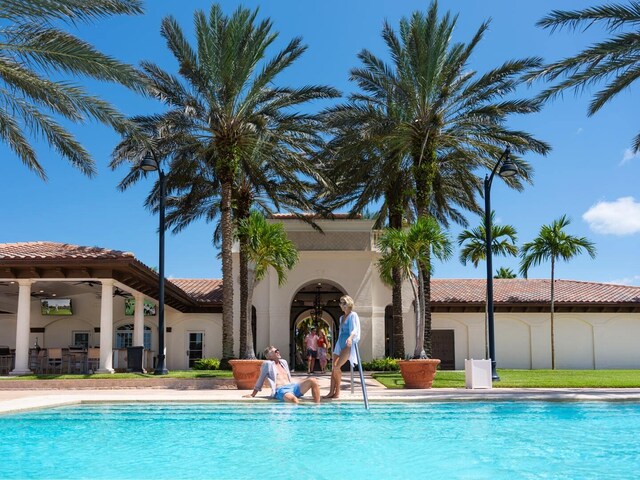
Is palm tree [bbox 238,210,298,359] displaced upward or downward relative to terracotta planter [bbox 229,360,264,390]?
upward

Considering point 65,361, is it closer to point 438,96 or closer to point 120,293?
point 120,293

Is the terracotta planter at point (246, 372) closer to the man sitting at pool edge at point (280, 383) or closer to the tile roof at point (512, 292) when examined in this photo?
the man sitting at pool edge at point (280, 383)

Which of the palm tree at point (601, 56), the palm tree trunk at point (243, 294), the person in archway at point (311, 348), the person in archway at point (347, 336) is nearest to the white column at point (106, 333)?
the palm tree trunk at point (243, 294)

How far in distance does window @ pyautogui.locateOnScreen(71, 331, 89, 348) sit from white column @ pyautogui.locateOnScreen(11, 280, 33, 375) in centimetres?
1039

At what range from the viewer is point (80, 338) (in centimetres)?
3106

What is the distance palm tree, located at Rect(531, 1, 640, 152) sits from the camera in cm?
1614

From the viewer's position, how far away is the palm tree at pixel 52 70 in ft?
43.4

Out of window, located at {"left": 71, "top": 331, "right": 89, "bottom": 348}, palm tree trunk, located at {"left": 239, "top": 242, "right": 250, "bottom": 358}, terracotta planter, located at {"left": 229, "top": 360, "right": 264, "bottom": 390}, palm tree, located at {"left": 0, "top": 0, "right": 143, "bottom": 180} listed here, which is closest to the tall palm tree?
palm tree trunk, located at {"left": 239, "top": 242, "right": 250, "bottom": 358}

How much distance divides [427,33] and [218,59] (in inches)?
253

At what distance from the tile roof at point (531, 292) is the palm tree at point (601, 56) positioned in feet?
49.3

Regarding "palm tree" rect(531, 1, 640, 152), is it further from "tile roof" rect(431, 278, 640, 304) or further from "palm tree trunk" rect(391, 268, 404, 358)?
"tile roof" rect(431, 278, 640, 304)

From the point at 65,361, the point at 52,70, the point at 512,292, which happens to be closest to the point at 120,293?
the point at 65,361

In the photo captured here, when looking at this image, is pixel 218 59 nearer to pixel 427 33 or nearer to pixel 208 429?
pixel 427 33

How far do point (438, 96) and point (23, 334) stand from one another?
593 inches
